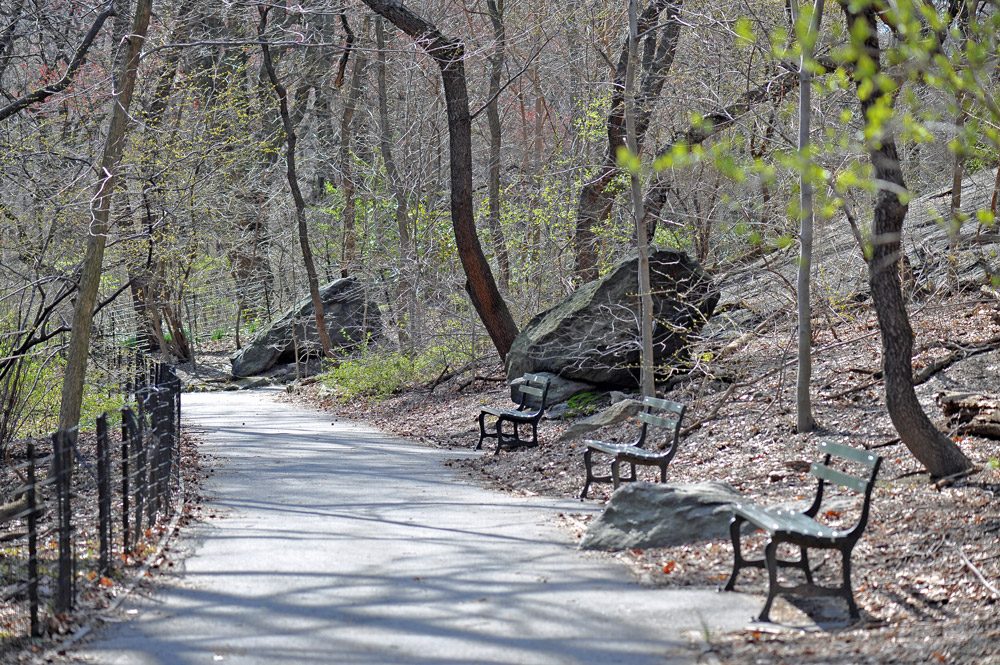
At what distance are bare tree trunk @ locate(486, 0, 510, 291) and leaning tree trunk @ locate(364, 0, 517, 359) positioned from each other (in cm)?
189

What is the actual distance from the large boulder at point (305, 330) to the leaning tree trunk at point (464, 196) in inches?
419

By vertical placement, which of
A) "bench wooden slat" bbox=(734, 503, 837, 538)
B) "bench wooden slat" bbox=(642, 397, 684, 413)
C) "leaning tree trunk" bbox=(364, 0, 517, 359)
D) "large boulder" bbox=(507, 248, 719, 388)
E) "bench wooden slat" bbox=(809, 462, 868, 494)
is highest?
"leaning tree trunk" bbox=(364, 0, 517, 359)

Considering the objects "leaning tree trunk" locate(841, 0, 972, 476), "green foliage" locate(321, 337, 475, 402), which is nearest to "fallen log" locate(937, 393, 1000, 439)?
"leaning tree trunk" locate(841, 0, 972, 476)

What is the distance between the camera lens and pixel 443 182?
86.2ft

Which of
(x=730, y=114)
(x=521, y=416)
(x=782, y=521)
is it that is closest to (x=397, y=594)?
(x=782, y=521)

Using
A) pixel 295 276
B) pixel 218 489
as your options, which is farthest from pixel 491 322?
pixel 295 276

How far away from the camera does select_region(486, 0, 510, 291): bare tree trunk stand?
20531 mm

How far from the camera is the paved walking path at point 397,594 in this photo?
17.0 ft

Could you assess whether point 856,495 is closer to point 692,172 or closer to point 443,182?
point 692,172

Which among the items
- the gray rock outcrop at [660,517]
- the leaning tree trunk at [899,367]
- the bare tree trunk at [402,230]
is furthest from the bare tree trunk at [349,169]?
the leaning tree trunk at [899,367]

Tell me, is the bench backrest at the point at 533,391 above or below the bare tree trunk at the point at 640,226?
below

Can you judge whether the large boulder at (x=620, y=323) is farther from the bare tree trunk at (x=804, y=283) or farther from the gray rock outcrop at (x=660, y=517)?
the gray rock outcrop at (x=660, y=517)

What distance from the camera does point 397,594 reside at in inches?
247

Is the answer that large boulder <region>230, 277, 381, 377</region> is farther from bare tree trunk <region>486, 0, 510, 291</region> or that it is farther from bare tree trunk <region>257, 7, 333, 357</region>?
bare tree trunk <region>486, 0, 510, 291</region>
